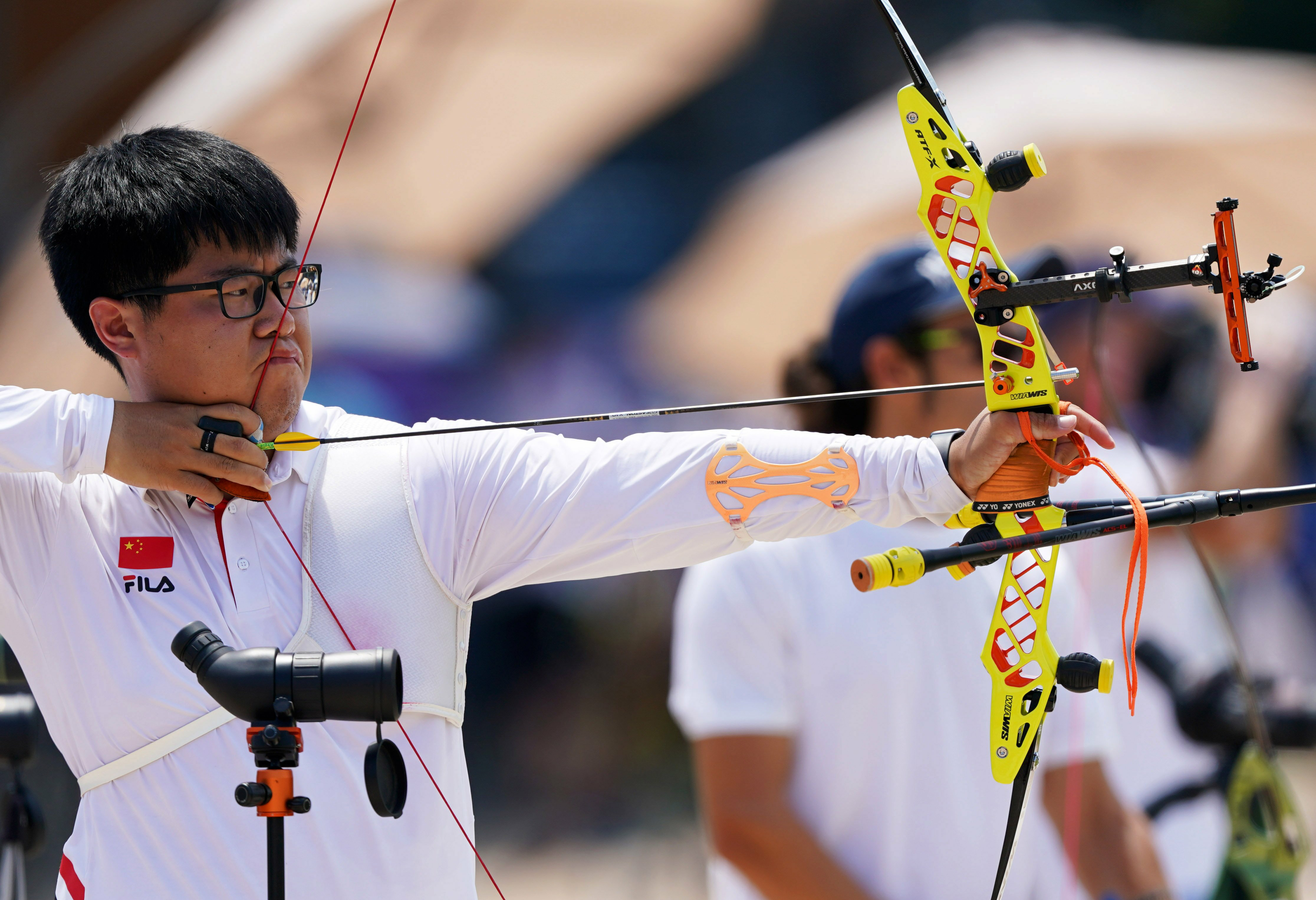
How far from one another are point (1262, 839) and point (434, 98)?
3851 millimetres

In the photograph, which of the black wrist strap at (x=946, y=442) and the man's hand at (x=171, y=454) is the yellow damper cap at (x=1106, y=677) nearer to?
the black wrist strap at (x=946, y=442)

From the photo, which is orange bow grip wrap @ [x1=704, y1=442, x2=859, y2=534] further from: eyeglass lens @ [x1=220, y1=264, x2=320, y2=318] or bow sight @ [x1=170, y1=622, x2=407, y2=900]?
eyeglass lens @ [x1=220, y1=264, x2=320, y2=318]

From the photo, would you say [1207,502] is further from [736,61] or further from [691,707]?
[736,61]

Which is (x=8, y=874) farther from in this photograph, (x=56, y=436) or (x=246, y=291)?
(x=246, y=291)

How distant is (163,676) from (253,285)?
426mm

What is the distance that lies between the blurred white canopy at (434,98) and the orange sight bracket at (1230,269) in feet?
13.2

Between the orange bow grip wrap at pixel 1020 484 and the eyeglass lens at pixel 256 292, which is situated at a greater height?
the eyeglass lens at pixel 256 292

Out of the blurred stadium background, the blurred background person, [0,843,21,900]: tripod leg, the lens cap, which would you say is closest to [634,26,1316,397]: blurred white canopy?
the blurred stadium background

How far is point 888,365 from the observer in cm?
213

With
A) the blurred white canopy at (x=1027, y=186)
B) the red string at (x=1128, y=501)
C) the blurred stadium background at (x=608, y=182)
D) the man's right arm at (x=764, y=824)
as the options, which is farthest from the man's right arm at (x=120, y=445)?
the blurred white canopy at (x=1027, y=186)

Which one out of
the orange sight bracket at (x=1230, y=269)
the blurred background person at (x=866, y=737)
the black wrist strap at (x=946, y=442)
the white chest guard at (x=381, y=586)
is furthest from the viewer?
the blurred background person at (x=866, y=737)

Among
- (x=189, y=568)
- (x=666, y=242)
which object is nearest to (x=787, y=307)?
(x=666, y=242)

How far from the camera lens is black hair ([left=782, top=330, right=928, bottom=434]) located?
6.94 ft

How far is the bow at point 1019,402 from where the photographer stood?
1.08 m
